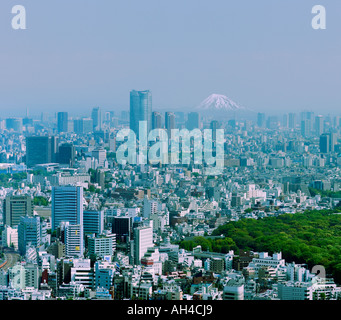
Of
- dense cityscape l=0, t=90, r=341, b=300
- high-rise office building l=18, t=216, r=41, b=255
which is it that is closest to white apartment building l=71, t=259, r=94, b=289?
dense cityscape l=0, t=90, r=341, b=300

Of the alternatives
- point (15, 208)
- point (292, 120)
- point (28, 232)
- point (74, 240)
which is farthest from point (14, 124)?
point (292, 120)

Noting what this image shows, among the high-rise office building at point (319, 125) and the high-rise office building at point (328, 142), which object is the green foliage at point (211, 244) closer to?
the high-rise office building at point (319, 125)

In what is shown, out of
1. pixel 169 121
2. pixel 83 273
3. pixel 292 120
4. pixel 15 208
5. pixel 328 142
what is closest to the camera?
pixel 83 273

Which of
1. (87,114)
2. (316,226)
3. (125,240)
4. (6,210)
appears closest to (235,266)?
(125,240)

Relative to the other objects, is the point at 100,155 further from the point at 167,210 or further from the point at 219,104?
the point at 219,104

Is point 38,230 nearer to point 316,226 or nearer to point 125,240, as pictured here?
point 125,240
